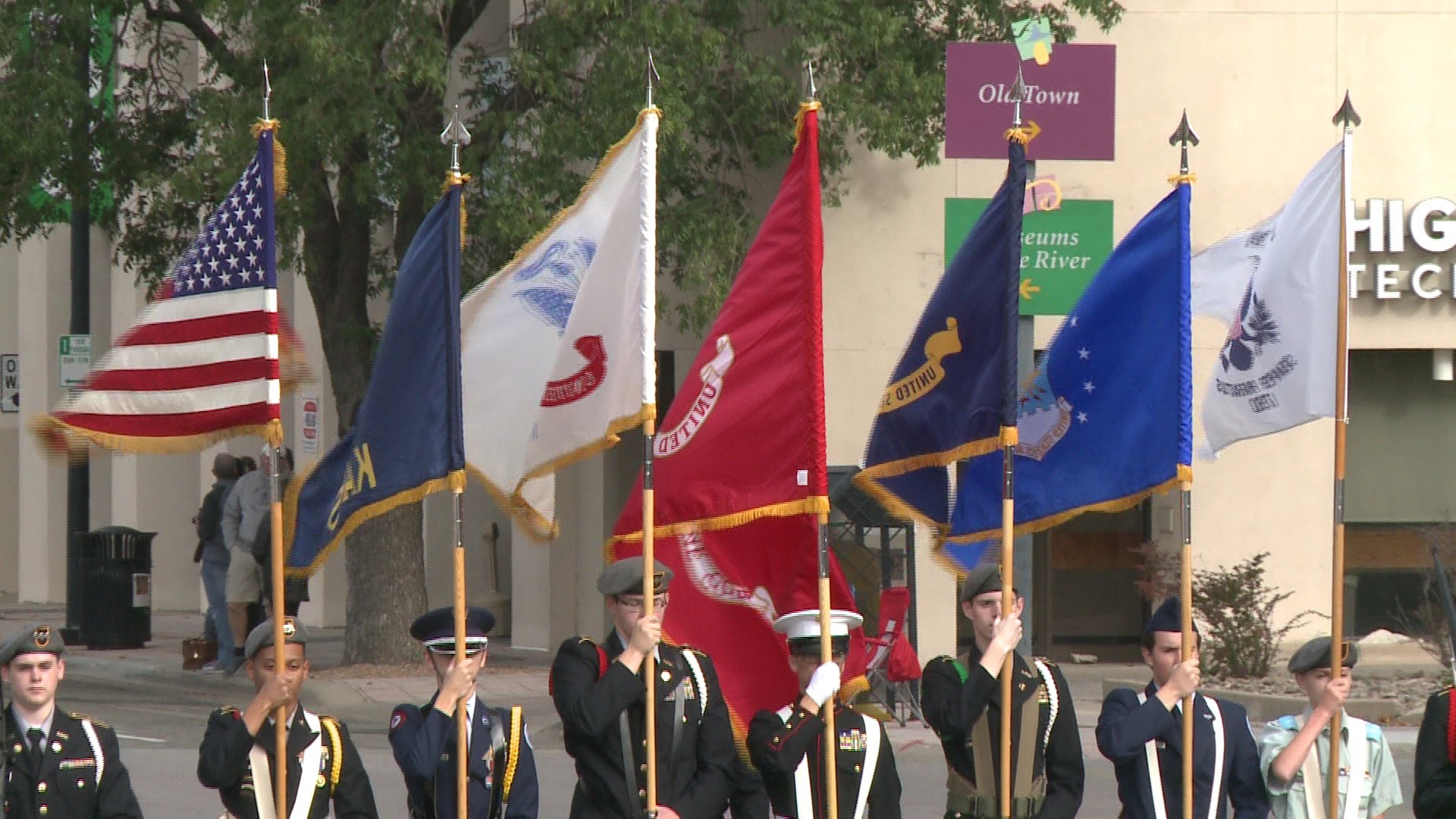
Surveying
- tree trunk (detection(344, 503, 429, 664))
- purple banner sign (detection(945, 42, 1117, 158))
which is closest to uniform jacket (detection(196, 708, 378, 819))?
purple banner sign (detection(945, 42, 1117, 158))

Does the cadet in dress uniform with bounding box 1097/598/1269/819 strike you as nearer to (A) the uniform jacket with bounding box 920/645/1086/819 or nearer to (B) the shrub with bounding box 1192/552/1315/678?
(A) the uniform jacket with bounding box 920/645/1086/819

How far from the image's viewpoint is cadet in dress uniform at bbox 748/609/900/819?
21.6 ft

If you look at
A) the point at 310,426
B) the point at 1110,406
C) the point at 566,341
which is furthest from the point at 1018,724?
the point at 310,426

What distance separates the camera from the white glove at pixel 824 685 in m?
6.47

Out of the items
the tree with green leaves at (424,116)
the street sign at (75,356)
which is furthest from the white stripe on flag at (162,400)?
the street sign at (75,356)

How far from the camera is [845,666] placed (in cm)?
708

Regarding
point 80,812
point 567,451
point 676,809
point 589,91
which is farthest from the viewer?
point 589,91

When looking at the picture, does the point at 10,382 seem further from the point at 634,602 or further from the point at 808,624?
the point at 808,624

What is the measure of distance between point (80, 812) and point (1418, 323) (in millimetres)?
15304

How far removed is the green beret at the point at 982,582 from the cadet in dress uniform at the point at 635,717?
2.96 ft

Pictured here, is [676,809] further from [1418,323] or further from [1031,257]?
[1418,323]

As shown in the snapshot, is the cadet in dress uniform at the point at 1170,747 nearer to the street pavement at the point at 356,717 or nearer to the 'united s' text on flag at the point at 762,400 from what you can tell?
the 'united s' text on flag at the point at 762,400

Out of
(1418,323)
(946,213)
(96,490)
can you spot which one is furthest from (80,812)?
(96,490)

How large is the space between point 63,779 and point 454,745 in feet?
4.14
